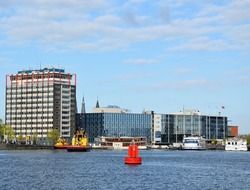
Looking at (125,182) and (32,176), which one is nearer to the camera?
(125,182)

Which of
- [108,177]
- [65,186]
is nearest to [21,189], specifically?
[65,186]

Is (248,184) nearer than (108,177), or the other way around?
(248,184)

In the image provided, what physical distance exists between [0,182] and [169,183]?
68.0ft

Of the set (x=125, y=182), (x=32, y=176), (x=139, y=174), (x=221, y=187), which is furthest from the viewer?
(x=139, y=174)

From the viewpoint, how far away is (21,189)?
66.5 m

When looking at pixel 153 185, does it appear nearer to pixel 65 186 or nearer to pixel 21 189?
pixel 65 186

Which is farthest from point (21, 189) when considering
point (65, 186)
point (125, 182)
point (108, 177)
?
point (108, 177)

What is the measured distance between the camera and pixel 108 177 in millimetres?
86062

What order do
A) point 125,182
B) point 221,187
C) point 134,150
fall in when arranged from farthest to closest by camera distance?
point 134,150, point 125,182, point 221,187

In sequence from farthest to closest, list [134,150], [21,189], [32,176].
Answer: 1. [134,150]
2. [32,176]
3. [21,189]

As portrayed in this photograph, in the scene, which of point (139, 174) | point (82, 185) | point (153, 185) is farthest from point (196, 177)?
point (82, 185)

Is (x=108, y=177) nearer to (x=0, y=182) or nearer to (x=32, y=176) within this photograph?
(x=32, y=176)

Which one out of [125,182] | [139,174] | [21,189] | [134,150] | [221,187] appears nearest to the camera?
[21,189]

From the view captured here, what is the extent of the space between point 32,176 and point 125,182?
15.4 m
